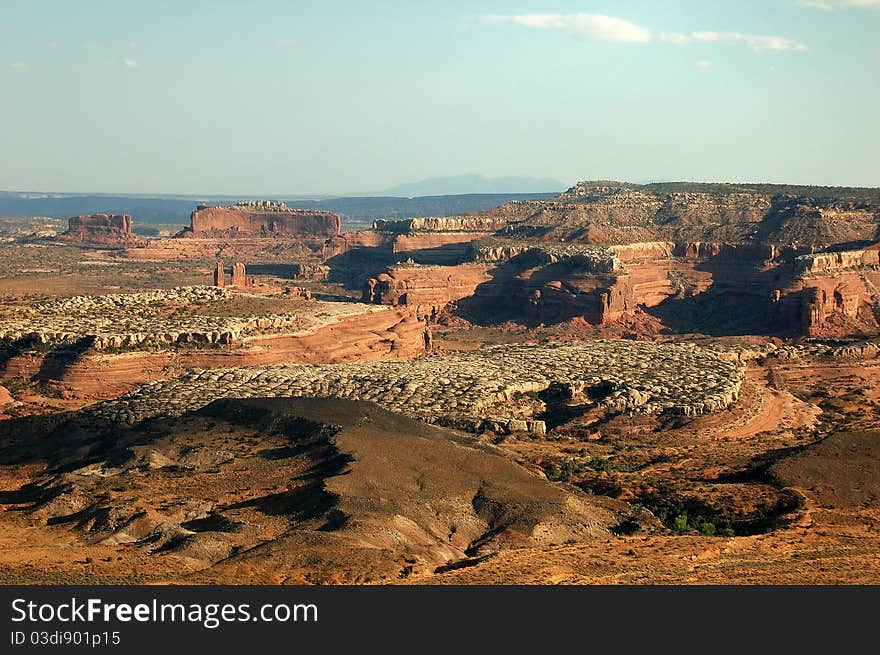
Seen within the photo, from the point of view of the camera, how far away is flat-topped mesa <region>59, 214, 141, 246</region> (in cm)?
17500

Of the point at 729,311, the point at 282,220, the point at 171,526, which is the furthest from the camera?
the point at 282,220

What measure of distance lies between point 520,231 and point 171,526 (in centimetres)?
10283

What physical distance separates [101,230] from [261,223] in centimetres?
2894

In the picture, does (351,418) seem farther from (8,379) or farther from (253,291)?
(253,291)

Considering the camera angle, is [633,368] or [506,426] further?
[633,368]

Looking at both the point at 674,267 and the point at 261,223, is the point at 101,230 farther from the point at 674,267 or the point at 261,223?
the point at 674,267

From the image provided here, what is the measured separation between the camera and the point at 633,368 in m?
68.2

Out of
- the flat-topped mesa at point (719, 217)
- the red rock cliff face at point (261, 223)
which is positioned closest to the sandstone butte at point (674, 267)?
the flat-topped mesa at point (719, 217)

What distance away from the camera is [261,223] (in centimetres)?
19662

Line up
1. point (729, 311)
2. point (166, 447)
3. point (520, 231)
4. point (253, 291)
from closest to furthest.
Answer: point (166, 447), point (729, 311), point (253, 291), point (520, 231)

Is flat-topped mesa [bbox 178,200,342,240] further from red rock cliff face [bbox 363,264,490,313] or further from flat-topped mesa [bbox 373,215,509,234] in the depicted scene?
red rock cliff face [bbox 363,264,490,313]

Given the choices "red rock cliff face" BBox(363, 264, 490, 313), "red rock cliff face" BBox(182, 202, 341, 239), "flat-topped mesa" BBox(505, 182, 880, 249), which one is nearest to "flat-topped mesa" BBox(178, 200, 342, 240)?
"red rock cliff face" BBox(182, 202, 341, 239)

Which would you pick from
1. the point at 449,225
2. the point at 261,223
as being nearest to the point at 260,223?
the point at 261,223

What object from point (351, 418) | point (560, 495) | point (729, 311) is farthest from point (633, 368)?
point (729, 311)
